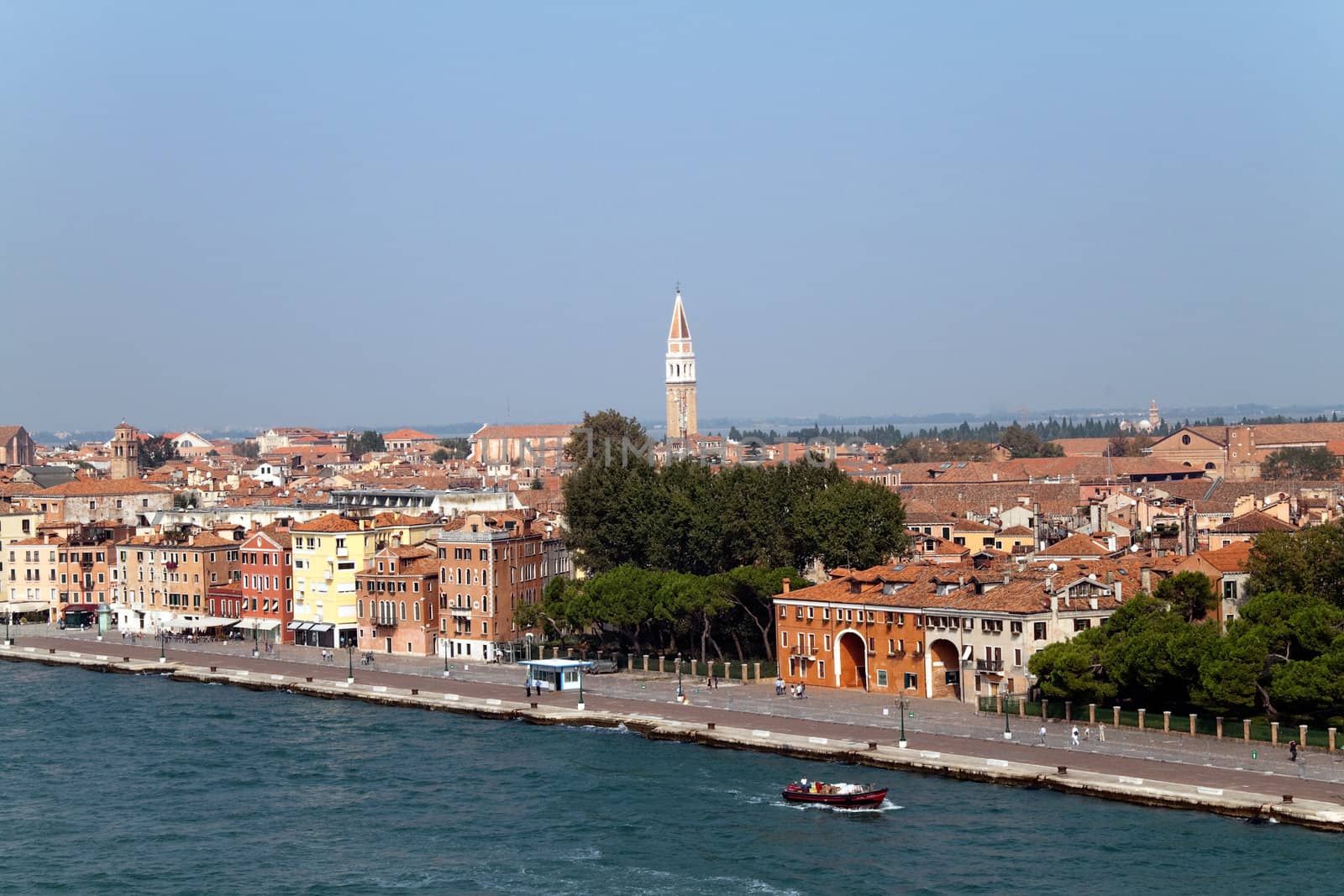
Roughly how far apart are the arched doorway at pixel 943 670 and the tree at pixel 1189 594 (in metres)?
5.87

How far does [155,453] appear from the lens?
578 feet

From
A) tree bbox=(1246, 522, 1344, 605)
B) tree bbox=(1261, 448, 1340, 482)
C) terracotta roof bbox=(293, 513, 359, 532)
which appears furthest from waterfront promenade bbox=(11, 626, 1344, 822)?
tree bbox=(1261, 448, 1340, 482)

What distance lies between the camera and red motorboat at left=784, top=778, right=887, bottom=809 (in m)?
40.4

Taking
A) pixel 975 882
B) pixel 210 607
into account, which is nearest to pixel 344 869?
pixel 975 882

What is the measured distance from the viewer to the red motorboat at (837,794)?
40438 millimetres

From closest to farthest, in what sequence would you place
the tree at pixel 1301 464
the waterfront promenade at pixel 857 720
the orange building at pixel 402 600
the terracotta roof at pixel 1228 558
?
the waterfront promenade at pixel 857 720, the terracotta roof at pixel 1228 558, the orange building at pixel 402 600, the tree at pixel 1301 464

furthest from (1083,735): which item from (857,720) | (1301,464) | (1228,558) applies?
(1301,464)

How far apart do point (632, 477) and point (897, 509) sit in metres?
11.1

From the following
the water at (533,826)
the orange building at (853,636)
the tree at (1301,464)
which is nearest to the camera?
the water at (533,826)

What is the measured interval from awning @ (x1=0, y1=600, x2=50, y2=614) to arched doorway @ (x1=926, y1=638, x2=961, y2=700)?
4821 cm

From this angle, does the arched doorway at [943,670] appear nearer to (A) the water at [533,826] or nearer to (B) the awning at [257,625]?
(A) the water at [533,826]

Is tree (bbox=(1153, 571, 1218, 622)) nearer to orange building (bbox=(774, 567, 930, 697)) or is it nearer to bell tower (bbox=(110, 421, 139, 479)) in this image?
orange building (bbox=(774, 567, 930, 697))

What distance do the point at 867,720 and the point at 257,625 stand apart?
32911mm

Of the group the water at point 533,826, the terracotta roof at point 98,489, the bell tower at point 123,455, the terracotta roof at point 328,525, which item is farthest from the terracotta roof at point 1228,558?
the bell tower at point 123,455
